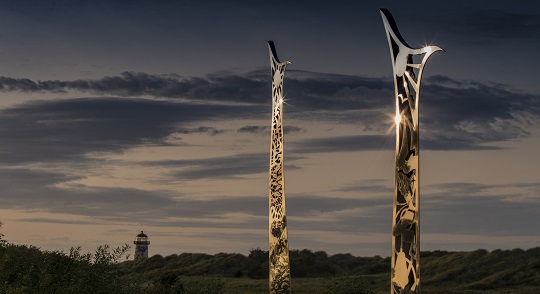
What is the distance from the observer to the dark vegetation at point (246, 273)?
20.2 m

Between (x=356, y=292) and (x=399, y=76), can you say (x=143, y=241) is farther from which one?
(x=399, y=76)

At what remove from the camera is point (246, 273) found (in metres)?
54.2

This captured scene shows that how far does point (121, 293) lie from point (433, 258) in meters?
36.9

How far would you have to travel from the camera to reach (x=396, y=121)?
19719mm

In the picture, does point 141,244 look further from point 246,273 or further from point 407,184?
point 407,184

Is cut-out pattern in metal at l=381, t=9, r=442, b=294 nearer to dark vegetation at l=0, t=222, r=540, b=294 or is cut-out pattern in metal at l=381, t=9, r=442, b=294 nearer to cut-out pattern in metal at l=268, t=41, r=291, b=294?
dark vegetation at l=0, t=222, r=540, b=294

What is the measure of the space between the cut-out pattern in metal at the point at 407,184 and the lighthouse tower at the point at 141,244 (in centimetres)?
6205

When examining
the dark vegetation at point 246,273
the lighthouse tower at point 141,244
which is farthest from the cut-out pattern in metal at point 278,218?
the lighthouse tower at point 141,244

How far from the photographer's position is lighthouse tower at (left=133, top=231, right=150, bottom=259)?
261 ft

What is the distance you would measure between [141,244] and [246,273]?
27.9 m

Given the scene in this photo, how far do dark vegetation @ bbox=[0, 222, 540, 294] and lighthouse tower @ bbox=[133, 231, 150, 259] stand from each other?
967 cm

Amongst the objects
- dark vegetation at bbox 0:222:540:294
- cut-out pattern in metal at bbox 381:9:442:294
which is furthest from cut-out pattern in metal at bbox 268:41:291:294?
cut-out pattern in metal at bbox 381:9:442:294

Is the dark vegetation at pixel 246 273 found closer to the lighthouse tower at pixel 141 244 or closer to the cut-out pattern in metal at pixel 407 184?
the cut-out pattern in metal at pixel 407 184

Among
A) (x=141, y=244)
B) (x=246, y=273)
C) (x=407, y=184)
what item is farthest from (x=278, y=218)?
(x=141, y=244)
